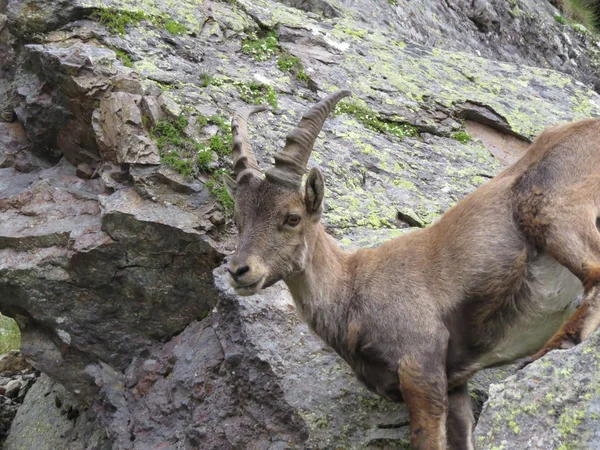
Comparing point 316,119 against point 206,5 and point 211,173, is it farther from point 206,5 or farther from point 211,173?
point 206,5

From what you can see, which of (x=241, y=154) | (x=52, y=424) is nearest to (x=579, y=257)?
(x=241, y=154)

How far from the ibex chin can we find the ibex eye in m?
0.01

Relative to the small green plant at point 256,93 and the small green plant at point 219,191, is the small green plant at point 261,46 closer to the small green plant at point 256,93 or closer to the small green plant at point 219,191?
the small green plant at point 256,93

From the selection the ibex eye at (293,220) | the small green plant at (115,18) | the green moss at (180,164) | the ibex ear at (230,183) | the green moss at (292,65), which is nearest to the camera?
the ibex eye at (293,220)

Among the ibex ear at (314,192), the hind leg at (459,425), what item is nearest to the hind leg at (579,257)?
the hind leg at (459,425)

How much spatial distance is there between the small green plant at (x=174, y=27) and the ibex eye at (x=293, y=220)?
549cm

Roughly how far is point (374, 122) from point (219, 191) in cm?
351

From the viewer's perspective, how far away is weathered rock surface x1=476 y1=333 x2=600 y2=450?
3.87 meters

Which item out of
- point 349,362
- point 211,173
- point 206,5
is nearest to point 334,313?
point 349,362

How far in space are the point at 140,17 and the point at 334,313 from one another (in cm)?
635

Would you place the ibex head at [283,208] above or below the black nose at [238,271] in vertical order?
above

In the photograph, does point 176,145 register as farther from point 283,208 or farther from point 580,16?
point 580,16

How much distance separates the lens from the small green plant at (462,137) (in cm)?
1152

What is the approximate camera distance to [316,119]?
21.9 ft
